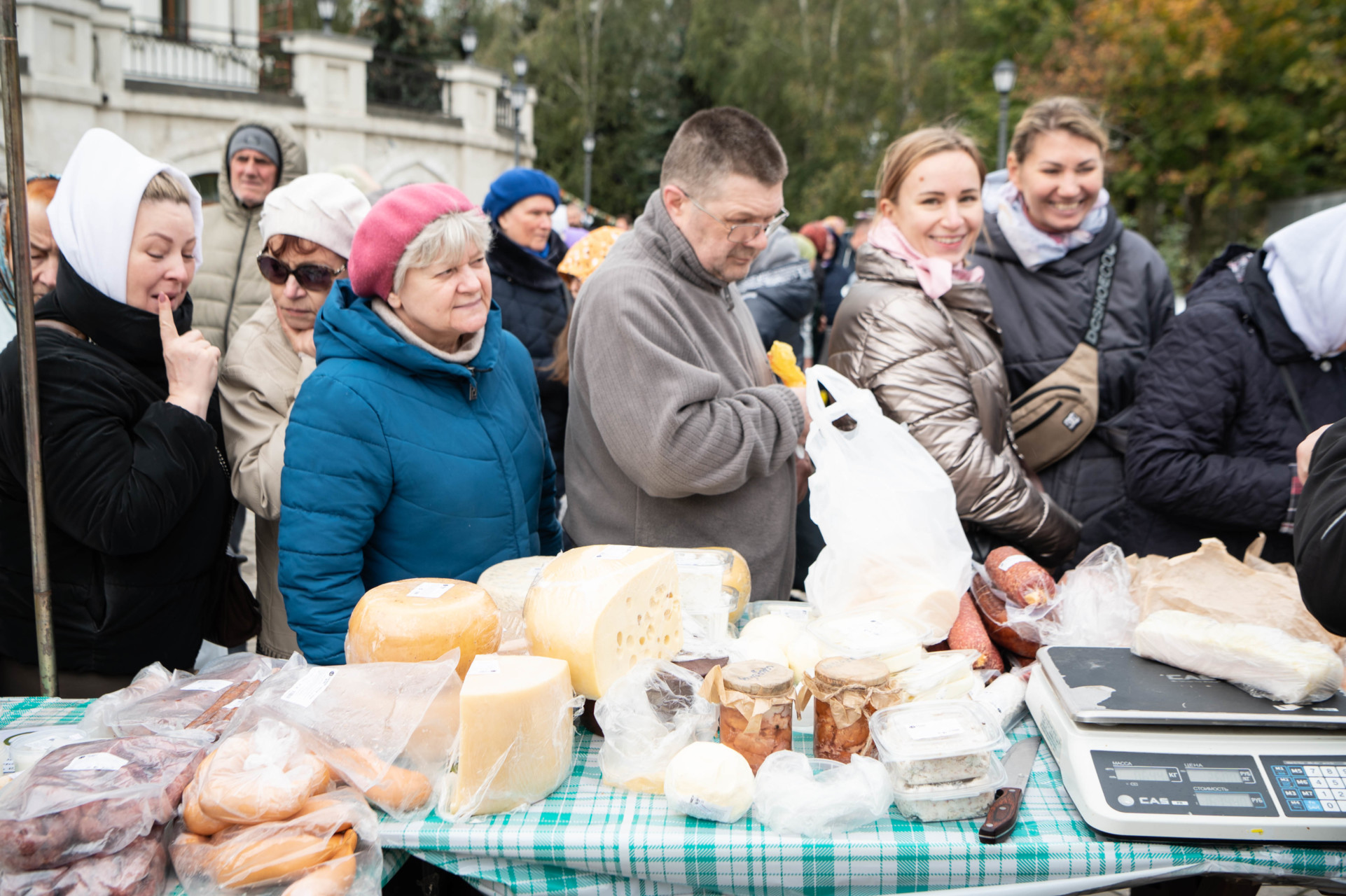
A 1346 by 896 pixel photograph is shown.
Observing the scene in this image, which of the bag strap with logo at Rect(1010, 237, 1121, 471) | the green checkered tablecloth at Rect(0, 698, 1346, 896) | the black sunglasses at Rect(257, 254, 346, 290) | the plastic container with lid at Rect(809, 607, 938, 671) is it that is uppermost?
the black sunglasses at Rect(257, 254, 346, 290)

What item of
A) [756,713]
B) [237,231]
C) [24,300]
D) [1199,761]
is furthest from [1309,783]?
[237,231]

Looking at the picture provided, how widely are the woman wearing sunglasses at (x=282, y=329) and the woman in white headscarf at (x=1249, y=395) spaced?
7.12 feet

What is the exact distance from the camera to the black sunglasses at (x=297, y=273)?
2.36 meters

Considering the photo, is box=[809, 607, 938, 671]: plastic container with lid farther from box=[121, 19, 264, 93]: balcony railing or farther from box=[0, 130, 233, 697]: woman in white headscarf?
box=[121, 19, 264, 93]: balcony railing

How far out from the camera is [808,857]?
4.29 feet

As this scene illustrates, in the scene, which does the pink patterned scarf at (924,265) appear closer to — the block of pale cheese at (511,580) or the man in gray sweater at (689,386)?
the man in gray sweater at (689,386)

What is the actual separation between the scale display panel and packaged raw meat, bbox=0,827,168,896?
4.44 ft

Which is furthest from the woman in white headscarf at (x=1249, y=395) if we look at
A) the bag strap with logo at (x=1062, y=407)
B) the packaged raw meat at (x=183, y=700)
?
the packaged raw meat at (x=183, y=700)

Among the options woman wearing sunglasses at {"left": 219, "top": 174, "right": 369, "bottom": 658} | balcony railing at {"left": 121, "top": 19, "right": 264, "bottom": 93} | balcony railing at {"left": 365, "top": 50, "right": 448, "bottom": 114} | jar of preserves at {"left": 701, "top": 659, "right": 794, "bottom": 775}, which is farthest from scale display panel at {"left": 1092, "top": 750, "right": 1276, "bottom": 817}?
balcony railing at {"left": 365, "top": 50, "right": 448, "bottom": 114}

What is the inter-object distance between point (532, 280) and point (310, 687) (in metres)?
3.13

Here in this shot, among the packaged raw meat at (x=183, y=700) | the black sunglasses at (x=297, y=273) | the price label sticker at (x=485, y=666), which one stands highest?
the black sunglasses at (x=297, y=273)

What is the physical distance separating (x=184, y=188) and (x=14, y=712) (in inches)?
45.4

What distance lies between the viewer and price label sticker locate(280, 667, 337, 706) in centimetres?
141

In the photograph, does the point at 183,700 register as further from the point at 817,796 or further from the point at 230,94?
the point at 230,94
